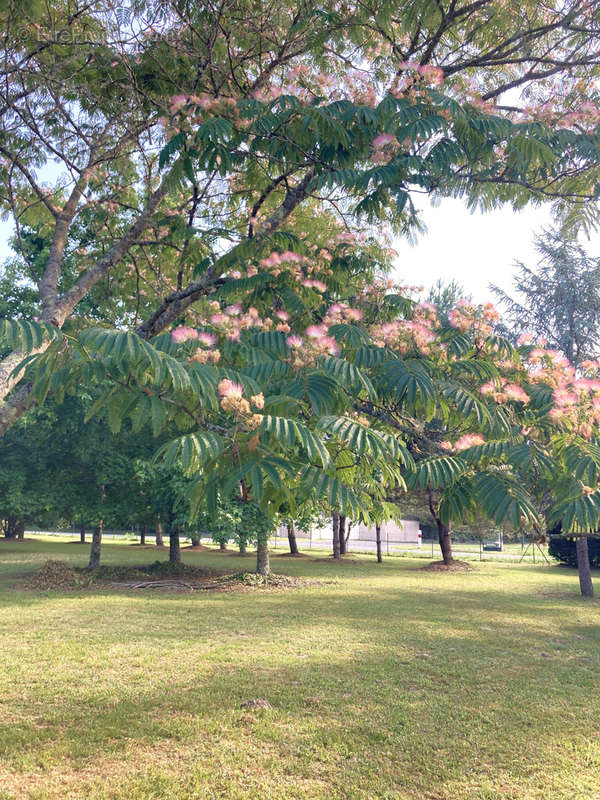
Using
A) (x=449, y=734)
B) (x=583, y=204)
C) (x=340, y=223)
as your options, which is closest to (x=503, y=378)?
(x=583, y=204)

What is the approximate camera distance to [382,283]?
482 centimetres

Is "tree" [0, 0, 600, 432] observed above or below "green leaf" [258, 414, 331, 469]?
above

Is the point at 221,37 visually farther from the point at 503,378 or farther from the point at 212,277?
the point at 503,378

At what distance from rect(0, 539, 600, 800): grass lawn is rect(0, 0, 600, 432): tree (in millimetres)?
3206

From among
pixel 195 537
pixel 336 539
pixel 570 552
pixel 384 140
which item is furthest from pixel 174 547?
pixel 384 140

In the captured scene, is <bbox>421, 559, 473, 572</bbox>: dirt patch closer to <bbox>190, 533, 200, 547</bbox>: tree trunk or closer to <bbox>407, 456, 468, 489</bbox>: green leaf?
<bbox>190, 533, 200, 547</bbox>: tree trunk

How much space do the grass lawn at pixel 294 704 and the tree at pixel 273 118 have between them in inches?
126

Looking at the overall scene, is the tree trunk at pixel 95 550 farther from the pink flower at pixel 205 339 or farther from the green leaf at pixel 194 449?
the green leaf at pixel 194 449

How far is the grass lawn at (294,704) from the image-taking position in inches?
184

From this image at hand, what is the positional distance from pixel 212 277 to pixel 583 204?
11.0 feet

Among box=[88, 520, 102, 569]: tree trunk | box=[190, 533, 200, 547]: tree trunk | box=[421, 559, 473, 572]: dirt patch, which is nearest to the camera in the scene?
box=[88, 520, 102, 569]: tree trunk

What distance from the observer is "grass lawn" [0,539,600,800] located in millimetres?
4664

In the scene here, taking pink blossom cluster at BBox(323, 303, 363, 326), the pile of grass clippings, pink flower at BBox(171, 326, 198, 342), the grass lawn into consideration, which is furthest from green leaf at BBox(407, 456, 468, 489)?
the pile of grass clippings

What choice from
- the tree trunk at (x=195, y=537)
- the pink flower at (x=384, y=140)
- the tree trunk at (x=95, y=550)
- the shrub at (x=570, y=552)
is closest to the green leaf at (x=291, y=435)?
the pink flower at (x=384, y=140)
